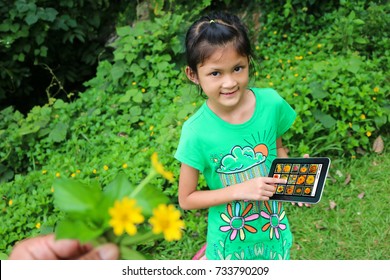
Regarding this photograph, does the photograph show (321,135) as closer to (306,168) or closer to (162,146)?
(162,146)

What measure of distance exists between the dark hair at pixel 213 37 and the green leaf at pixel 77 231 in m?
0.96

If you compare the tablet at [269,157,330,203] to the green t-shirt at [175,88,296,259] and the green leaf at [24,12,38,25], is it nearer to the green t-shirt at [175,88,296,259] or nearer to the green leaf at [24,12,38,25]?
the green t-shirt at [175,88,296,259]

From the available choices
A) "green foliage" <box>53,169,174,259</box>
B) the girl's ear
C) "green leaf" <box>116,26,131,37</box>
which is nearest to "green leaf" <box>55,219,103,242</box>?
"green foliage" <box>53,169,174,259</box>

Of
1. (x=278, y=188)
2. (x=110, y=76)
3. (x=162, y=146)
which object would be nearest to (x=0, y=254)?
(x=162, y=146)

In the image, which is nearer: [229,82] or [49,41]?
[229,82]

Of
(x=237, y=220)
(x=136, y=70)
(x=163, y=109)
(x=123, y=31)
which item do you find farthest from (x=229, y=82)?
(x=123, y=31)

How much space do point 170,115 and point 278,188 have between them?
177 cm

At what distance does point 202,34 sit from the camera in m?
1.51

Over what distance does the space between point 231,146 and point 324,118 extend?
1.73 meters

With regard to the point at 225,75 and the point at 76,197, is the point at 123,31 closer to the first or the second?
the point at 225,75

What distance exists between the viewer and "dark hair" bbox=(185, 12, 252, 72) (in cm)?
147

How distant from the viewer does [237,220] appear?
5.31ft

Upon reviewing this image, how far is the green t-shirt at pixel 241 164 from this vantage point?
5.06ft

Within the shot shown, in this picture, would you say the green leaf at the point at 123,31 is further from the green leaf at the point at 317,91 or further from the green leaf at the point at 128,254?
the green leaf at the point at 128,254
